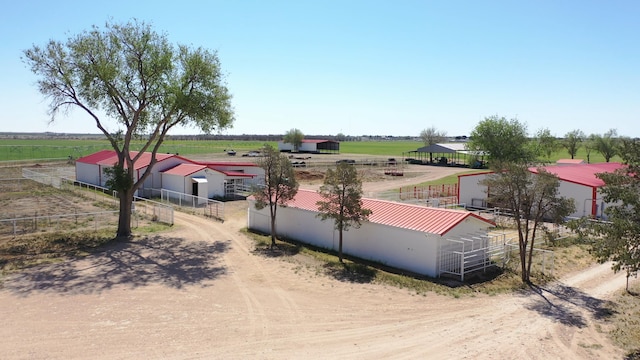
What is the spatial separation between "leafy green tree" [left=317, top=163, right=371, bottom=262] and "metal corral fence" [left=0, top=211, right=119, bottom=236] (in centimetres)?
1333

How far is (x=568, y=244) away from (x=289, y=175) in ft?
49.2

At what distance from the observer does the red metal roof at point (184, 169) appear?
39.3 meters

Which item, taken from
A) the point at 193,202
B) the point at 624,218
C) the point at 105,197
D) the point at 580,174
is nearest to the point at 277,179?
the point at 193,202

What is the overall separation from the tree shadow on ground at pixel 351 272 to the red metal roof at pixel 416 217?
226 cm

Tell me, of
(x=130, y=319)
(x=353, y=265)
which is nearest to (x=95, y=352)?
(x=130, y=319)

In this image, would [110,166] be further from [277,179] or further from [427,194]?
[427,194]

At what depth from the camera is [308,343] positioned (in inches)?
506

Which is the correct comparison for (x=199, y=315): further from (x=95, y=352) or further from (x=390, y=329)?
(x=390, y=329)

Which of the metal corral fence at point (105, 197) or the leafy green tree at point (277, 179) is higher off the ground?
the leafy green tree at point (277, 179)

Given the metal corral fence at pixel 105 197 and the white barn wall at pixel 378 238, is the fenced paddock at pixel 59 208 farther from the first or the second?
the white barn wall at pixel 378 238

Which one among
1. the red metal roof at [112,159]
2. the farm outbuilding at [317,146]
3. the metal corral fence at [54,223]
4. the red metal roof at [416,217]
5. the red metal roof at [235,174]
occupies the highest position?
the farm outbuilding at [317,146]

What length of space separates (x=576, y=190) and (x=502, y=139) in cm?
2866

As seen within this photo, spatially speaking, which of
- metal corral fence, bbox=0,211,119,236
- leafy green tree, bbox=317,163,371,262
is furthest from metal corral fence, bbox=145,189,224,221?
leafy green tree, bbox=317,163,371,262

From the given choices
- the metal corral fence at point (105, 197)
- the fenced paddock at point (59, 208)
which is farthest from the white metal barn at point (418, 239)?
the fenced paddock at point (59, 208)
